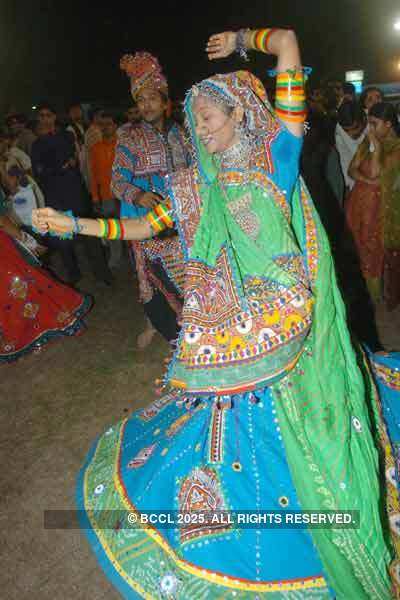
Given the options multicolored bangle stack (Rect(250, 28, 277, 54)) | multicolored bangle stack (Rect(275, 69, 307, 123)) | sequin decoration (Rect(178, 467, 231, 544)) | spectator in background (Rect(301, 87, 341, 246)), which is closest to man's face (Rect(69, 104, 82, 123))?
spectator in background (Rect(301, 87, 341, 246))

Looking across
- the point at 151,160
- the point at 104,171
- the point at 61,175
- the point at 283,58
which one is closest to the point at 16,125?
the point at 104,171

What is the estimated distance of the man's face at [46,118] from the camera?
511 centimetres

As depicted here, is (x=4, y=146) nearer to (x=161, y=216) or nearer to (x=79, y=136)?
(x=79, y=136)

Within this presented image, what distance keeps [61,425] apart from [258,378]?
1852 millimetres

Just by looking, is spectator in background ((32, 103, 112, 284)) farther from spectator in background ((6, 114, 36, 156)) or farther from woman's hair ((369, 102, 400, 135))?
woman's hair ((369, 102, 400, 135))

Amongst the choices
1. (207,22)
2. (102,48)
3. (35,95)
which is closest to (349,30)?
(207,22)

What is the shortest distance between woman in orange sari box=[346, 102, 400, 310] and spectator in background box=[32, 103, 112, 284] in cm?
279

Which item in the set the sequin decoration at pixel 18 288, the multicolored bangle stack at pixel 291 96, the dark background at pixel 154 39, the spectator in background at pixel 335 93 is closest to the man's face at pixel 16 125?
the sequin decoration at pixel 18 288

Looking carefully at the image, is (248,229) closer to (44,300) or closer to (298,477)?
(298,477)

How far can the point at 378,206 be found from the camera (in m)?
4.05

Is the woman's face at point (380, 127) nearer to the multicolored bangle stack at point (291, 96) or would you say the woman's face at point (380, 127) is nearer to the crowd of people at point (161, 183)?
the crowd of people at point (161, 183)

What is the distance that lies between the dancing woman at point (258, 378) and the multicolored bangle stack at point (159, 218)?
8 cm

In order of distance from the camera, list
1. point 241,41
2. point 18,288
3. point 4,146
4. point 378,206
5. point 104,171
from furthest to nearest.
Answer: point 4,146 < point 104,171 < point 378,206 < point 18,288 < point 241,41

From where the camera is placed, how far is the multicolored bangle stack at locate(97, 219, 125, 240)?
1951mm
